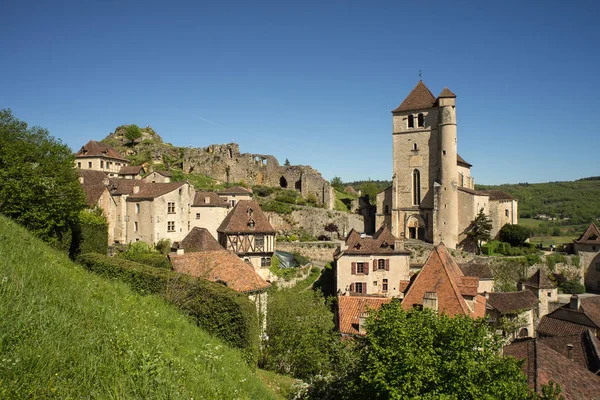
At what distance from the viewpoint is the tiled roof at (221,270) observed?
1929 centimetres

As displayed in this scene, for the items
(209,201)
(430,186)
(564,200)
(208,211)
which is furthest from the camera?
(564,200)

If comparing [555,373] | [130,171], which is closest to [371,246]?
[555,373]

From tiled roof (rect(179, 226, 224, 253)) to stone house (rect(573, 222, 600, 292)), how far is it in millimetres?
39881

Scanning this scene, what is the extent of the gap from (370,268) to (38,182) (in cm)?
2324

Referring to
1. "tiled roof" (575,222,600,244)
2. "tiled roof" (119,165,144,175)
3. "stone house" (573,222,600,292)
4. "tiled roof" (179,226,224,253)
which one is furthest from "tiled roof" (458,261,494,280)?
"tiled roof" (119,165,144,175)

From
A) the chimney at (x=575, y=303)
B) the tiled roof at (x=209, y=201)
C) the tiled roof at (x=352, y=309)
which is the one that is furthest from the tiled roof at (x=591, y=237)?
the tiled roof at (x=209, y=201)

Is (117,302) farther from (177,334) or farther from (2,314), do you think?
(2,314)

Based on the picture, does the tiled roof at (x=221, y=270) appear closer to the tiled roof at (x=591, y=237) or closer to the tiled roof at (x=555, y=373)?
the tiled roof at (x=555, y=373)

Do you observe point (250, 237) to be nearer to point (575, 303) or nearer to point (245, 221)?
point (245, 221)

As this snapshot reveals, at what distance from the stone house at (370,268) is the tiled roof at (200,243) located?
9.83 meters

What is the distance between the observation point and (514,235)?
148ft

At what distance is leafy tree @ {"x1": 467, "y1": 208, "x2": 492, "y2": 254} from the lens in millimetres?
43688

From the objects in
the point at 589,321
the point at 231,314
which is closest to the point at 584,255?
the point at 589,321

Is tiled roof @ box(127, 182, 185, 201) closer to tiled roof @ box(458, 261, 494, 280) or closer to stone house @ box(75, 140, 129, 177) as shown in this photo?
stone house @ box(75, 140, 129, 177)
